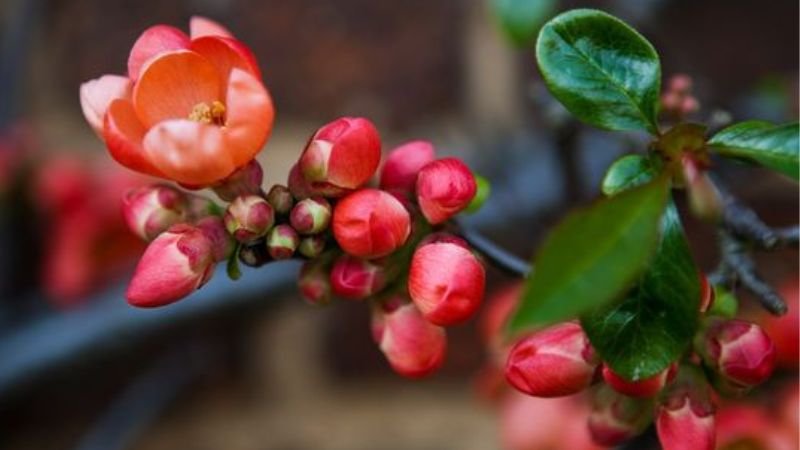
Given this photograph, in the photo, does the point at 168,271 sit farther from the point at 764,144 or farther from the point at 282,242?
the point at 764,144

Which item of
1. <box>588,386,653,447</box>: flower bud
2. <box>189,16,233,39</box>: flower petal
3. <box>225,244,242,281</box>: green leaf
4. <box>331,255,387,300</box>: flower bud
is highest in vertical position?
<box>189,16,233,39</box>: flower petal

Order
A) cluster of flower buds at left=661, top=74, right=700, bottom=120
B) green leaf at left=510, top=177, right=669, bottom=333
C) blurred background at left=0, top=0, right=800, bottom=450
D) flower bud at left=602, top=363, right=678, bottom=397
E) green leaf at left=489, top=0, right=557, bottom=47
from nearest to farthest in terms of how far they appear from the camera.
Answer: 1. green leaf at left=510, top=177, right=669, bottom=333
2. flower bud at left=602, top=363, right=678, bottom=397
3. cluster of flower buds at left=661, top=74, right=700, bottom=120
4. green leaf at left=489, top=0, right=557, bottom=47
5. blurred background at left=0, top=0, right=800, bottom=450

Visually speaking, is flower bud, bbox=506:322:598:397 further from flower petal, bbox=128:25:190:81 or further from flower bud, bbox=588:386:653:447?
flower petal, bbox=128:25:190:81

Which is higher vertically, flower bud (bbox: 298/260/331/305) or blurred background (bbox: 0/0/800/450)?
flower bud (bbox: 298/260/331/305)

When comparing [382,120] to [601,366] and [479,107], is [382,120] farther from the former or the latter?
[601,366]

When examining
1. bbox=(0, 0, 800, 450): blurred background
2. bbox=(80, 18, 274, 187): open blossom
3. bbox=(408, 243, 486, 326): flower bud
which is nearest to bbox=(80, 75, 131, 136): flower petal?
bbox=(80, 18, 274, 187): open blossom

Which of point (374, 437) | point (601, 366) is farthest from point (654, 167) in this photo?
point (374, 437)

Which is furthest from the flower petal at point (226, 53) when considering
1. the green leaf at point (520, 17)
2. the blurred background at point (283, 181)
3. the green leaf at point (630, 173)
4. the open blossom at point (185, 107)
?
the blurred background at point (283, 181)

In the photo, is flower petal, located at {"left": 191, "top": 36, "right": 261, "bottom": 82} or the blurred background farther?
the blurred background
